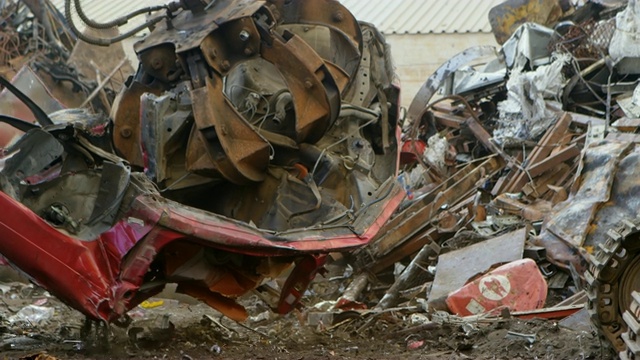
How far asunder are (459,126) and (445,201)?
12.0 ft

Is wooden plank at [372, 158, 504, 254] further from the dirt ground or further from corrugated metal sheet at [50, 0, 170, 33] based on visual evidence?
corrugated metal sheet at [50, 0, 170, 33]

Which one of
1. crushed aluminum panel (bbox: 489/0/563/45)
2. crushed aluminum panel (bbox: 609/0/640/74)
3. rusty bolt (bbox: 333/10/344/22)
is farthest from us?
crushed aluminum panel (bbox: 489/0/563/45)

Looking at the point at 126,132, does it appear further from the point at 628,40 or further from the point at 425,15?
the point at 425,15

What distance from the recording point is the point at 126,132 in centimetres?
751

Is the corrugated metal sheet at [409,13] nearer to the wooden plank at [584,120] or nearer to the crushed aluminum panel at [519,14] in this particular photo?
the crushed aluminum panel at [519,14]

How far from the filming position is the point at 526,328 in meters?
6.43

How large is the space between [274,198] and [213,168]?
2.24ft

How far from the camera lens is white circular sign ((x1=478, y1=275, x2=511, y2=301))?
25.7 feet

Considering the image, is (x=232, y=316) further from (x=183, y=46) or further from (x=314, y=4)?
(x=314, y=4)

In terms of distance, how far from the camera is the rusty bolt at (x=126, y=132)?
7.49 metres

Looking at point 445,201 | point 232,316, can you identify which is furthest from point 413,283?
point 232,316

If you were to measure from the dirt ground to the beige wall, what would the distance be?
16.2m

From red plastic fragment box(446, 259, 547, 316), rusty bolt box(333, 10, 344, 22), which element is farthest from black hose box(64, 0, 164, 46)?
red plastic fragment box(446, 259, 547, 316)

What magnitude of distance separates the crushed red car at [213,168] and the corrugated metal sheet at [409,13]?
16.3 m
